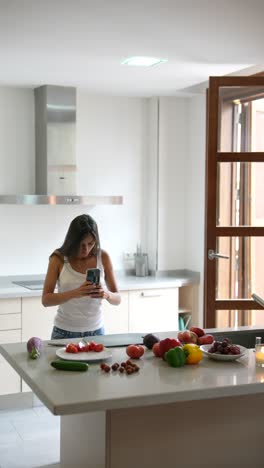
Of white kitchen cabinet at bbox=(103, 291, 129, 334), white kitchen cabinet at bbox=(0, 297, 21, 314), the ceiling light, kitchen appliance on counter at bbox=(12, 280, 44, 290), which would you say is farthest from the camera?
white kitchen cabinet at bbox=(103, 291, 129, 334)

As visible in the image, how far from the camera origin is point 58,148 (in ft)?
17.3

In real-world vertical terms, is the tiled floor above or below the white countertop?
below

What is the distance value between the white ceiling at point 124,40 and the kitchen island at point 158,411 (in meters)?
1.57

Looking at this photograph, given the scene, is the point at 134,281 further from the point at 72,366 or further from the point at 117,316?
the point at 72,366

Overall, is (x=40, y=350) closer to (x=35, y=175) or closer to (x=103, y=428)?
(x=103, y=428)

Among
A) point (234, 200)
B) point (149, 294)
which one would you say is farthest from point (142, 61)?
point (149, 294)

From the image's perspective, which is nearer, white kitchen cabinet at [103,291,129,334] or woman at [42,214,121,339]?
woman at [42,214,121,339]

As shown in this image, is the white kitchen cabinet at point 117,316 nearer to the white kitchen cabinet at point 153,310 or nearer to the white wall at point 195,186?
the white kitchen cabinet at point 153,310

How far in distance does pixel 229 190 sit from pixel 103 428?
2.35 m

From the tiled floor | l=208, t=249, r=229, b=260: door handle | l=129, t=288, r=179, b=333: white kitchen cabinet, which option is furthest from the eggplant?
l=129, t=288, r=179, b=333: white kitchen cabinet

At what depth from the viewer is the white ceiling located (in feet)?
10.3

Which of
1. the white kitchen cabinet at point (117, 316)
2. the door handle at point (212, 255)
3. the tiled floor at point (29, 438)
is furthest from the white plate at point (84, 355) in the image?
the white kitchen cabinet at point (117, 316)

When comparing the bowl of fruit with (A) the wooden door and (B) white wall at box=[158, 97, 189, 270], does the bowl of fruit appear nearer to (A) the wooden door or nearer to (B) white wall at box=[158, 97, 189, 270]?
(A) the wooden door

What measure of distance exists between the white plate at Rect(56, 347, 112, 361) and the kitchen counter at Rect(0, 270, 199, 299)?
85.5 inches
